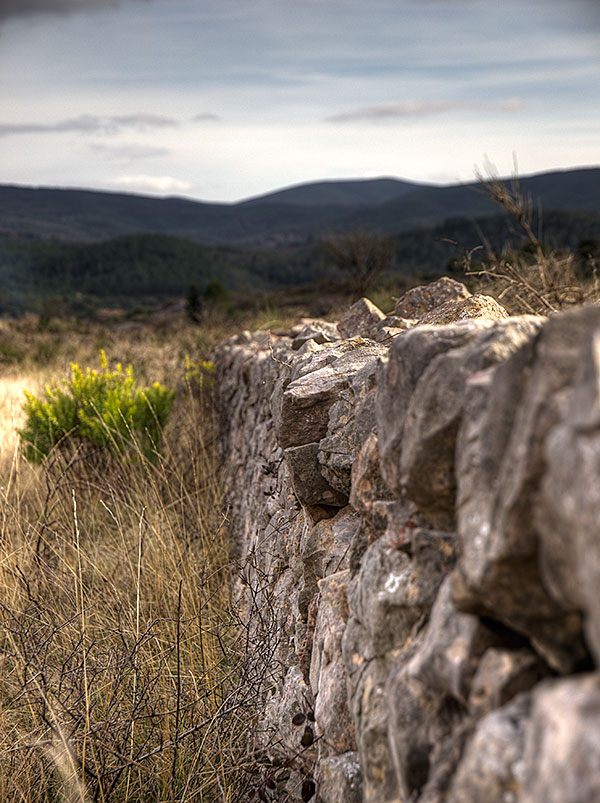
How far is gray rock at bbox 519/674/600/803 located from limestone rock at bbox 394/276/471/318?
10.9 ft

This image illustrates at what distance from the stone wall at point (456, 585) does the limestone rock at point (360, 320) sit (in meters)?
→ 1.68

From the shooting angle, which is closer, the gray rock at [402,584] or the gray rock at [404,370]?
the gray rock at [402,584]

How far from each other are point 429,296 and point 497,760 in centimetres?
343

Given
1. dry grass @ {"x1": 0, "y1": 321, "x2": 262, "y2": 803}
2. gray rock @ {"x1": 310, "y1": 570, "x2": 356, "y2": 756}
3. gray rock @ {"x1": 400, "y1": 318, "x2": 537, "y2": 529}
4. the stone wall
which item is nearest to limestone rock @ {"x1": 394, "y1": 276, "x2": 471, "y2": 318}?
the stone wall

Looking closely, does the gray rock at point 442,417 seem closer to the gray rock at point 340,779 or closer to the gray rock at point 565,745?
the gray rock at point 565,745

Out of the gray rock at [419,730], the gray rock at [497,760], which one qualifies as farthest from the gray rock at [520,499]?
the gray rock at [419,730]

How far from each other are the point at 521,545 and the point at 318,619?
48.8 inches

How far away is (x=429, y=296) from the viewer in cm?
410

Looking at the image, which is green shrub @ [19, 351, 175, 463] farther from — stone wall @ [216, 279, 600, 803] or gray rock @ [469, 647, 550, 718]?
gray rock @ [469, 647, 550, 718]

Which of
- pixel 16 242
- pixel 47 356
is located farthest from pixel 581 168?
pixel 47 356

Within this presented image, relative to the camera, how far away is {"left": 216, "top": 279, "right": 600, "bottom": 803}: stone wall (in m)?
0.88

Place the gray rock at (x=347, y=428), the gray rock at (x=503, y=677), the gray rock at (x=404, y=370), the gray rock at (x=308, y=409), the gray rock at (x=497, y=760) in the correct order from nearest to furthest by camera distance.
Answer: the gray rock at (x=497, y=760) < the gray rock at (x=503, y=677) < the gray rock at (x=404, y=370) < the gray rock at (x=347, y=428) < the gray rock at (x=308, y=409)

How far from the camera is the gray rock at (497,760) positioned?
0.93m

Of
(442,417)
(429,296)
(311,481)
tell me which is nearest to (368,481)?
(442,417)
